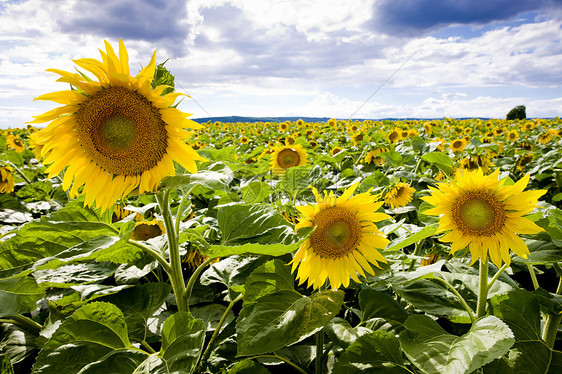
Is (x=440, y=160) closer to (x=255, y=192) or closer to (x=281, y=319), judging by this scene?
(x=255, y=192)

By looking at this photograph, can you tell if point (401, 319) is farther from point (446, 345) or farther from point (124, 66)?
point (124, 66)

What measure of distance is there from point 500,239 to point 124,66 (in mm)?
1518

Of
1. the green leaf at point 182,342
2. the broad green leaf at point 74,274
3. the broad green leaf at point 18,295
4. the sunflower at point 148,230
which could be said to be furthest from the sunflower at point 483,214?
the sunflower at point 148,230

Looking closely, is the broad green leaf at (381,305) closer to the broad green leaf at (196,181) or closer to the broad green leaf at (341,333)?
the broad green leaf at (341,333)

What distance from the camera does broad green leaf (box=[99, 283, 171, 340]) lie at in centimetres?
149

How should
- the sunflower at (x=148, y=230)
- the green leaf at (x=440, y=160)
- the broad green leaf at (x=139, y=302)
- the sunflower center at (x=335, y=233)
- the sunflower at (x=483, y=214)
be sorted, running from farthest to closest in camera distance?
the sunflower at (x=148, y=230)
the green leaf at (x=440, y=160)
the broad green leaf at (x=139, y=302)
the sunflower center at (x=335, y=233)
the sunflower at (x=483, y=214)

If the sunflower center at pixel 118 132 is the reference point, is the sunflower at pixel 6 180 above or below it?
below

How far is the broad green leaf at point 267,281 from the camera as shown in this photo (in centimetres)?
124

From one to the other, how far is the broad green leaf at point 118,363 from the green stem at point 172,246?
32 centimetres

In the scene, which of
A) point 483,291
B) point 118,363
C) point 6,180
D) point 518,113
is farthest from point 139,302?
point 518,113

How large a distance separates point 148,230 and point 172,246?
1070mm

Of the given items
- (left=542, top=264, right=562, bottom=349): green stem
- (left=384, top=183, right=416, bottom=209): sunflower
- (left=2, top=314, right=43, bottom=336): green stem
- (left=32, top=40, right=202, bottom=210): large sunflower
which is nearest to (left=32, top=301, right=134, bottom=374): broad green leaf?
(left=32, top=40, right=202, bottom=210): large sunflower

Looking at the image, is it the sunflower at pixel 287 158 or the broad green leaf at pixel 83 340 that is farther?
the sunflower at pixel 287 158

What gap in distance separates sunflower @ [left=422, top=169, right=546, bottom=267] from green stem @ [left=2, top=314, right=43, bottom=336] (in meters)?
1.88
